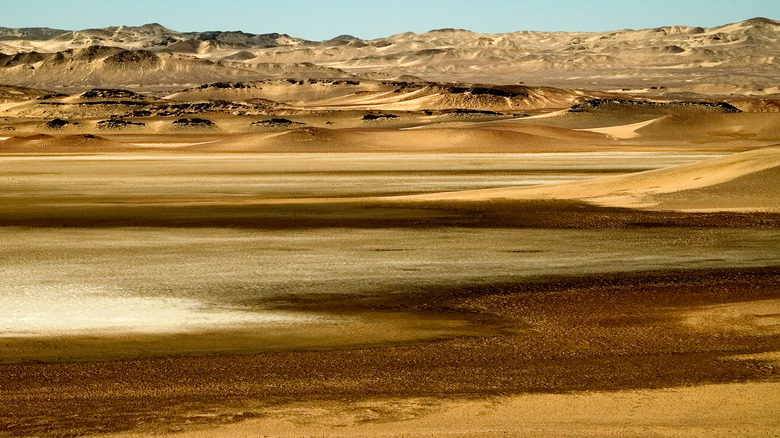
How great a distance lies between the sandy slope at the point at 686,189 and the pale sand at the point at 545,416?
12.9 m

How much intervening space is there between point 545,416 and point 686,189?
51.2ft

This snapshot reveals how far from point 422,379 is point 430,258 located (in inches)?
259

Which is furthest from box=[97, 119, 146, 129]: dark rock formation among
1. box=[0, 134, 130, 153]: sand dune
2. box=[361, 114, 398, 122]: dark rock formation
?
box=[0, 134, 130, 153]: sand dune

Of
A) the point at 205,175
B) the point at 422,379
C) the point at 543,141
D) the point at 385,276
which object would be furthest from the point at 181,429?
the point at 543,141

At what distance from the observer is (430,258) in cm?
1531

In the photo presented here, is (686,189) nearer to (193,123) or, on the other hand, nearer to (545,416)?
(545,416)

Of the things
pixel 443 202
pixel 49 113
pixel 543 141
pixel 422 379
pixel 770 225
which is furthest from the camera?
pixel 49 113

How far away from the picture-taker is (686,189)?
22.6 m

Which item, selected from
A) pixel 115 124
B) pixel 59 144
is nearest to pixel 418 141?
pixel 59 144

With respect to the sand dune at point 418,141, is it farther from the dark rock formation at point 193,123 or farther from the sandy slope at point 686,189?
the sandy slope at point 686,189

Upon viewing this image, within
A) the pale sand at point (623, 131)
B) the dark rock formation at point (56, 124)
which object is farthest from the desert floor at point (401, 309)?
the dark rock formation at point (56, 124)

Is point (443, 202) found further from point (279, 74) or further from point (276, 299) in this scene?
point (279, 74)

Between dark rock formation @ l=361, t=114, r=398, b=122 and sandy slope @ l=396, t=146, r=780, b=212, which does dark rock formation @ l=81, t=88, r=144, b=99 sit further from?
sandy slope @ l=396, t=146, r=780, b=212

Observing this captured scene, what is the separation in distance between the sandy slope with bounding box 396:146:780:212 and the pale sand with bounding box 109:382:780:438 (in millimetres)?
12888
